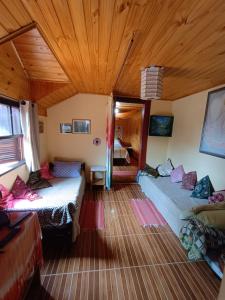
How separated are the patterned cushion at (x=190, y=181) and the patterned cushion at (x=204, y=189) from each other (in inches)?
10.5

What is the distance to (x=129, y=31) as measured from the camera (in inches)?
51.1

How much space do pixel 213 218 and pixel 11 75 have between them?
3.15 m

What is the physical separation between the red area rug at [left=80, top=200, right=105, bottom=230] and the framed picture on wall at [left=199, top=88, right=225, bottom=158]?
220 centimetres

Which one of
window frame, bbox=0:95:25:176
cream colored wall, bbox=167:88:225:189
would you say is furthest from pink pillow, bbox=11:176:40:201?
cream colored wall, bbox=167:88:225:189

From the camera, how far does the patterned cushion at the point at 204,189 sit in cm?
261

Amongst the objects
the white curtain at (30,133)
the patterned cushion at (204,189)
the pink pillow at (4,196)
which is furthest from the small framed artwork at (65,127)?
the patterned cushion at (204,189)

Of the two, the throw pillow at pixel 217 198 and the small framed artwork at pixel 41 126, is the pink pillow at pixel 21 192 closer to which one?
the small framed artwork at pixel 41 126

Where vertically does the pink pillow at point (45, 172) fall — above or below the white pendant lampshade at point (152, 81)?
below

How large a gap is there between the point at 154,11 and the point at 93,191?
3.41 m

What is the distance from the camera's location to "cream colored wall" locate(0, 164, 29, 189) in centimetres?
208

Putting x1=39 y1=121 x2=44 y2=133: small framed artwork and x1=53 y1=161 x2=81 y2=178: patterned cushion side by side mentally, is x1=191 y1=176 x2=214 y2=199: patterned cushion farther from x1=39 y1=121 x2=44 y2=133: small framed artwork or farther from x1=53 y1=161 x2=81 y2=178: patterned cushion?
x1=39 y1=121 x2=44 y2=133: small framed artwork

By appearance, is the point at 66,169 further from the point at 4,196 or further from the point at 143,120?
the point at 143,120

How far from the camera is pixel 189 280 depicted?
5.45 feet

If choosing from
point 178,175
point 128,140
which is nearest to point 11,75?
point 178,175
